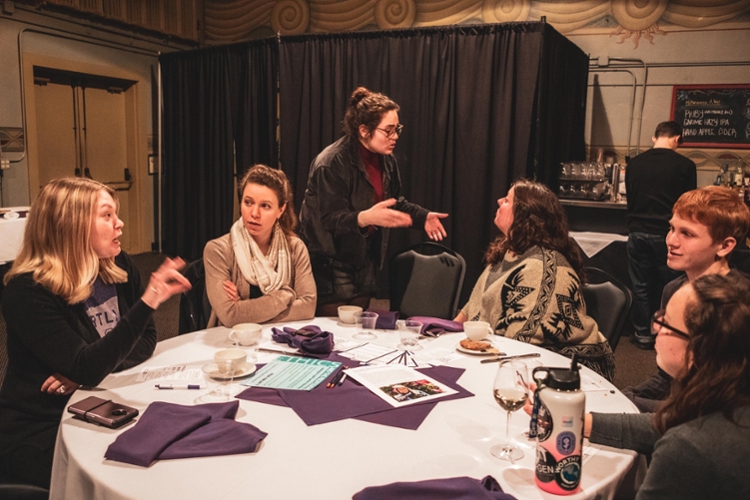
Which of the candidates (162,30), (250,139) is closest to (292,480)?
(250,139)

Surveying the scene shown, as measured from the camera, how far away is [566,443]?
1.16 m

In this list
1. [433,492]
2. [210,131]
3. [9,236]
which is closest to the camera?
[433,492]

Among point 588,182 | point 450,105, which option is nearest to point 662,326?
point 588,182

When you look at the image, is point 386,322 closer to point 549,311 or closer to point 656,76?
point 549,311

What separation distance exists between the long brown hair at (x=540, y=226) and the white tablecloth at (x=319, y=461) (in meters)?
0.80

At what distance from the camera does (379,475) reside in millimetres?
1240

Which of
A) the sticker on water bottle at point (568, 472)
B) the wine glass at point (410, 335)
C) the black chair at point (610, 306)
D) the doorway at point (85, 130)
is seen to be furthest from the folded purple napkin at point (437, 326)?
the doorway at point (85, 130)

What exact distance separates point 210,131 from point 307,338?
4878 millimetres

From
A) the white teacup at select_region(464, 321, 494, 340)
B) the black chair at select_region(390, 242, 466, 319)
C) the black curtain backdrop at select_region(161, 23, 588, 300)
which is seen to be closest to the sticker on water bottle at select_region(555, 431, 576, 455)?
the white teacup at select_region(464, 321, 494, 340)

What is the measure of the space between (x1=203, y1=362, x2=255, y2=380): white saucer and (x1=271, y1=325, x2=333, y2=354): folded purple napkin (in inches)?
8.7

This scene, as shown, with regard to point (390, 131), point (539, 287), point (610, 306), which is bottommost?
point (610, 306)

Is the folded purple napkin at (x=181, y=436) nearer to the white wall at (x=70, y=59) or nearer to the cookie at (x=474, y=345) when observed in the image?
the cookie at (x=474, y=345)

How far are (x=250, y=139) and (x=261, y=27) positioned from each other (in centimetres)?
200

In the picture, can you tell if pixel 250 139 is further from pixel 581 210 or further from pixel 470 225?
pixel 581 210
